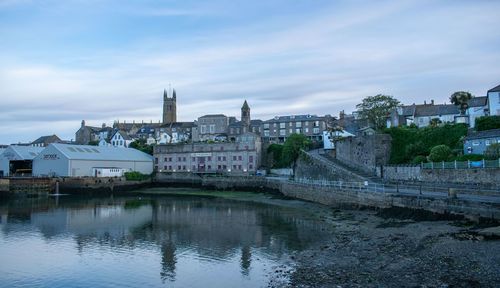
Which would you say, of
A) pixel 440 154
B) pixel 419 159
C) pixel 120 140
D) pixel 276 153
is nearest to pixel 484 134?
pixel 440 154

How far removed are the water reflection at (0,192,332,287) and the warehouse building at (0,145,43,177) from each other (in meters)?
30.1

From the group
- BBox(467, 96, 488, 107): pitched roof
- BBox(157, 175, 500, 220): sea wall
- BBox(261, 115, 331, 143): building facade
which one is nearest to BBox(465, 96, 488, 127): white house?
BBox(467, 96, 488, 107): pitched roof

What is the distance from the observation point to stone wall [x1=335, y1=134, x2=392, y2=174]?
4981cm

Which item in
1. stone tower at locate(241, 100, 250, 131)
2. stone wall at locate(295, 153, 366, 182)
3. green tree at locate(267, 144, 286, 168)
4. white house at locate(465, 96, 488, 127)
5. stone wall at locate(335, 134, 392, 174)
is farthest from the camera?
stone tower at locate(241, 100, 250, 131)

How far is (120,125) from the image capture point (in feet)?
461

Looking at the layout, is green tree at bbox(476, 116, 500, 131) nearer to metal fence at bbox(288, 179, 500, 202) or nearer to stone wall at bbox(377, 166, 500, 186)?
stone wall at bbox(377, 166, 500, 186)

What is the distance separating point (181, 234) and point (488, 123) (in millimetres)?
32831

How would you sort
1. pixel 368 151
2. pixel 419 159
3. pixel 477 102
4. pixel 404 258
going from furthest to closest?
pixel 477 102
pixel 368 151
pixel 419 159
pixel 404 258

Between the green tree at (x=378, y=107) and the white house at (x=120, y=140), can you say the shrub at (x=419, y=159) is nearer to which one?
the green tree at (x=378, y=107)

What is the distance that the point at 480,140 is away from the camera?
39.7m

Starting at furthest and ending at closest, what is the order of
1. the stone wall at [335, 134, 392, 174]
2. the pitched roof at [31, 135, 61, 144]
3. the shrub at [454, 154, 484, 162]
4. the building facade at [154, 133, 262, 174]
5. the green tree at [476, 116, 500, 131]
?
1. the pitched roof at [31, 135, 61, 144]
2. the building facade at [154, 133, 262, 174]
3. the stone wall at [335, 134, 392, 174]
4. the green tree at [476, 116, 500, 131]
5. the shrub at [454, 154, 484, 162]

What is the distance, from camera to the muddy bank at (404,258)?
15.1m

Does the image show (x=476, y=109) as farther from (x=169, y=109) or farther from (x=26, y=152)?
(x=169, y=109)

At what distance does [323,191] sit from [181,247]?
913 inches
